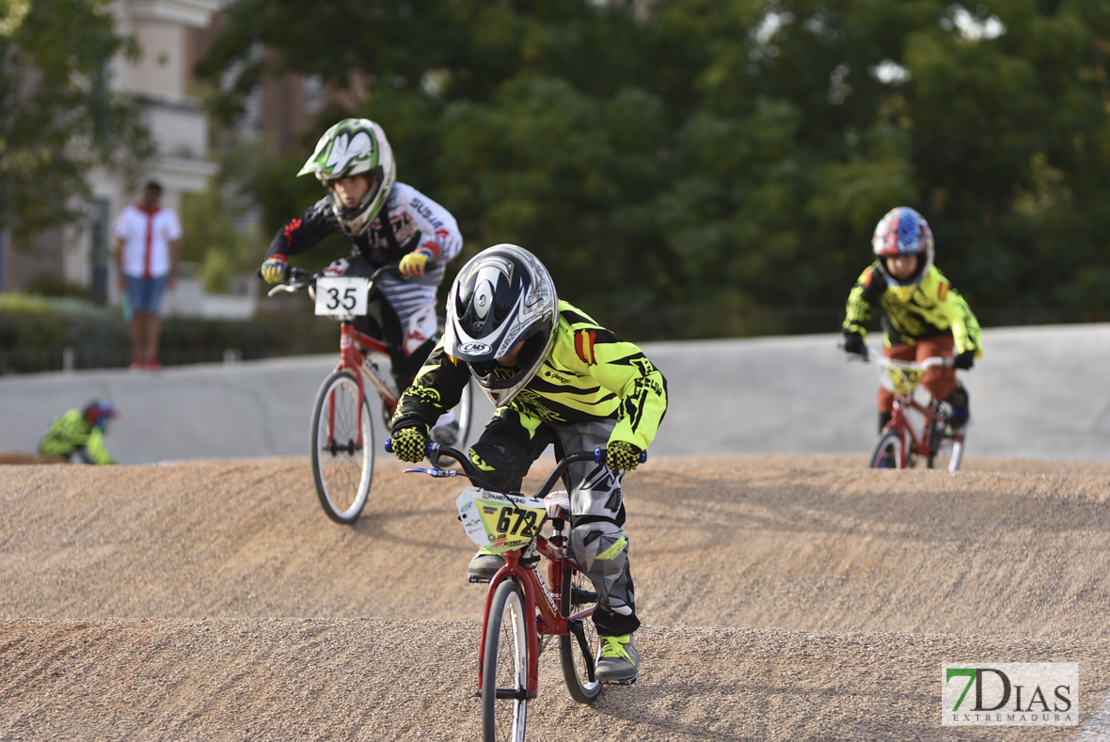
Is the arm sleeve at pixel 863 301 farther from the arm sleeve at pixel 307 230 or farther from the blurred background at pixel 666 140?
the blurred background at pixel 666 140

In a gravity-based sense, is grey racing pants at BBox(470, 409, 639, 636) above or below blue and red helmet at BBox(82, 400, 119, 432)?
above

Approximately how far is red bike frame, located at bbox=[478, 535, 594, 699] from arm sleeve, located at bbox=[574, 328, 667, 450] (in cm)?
49

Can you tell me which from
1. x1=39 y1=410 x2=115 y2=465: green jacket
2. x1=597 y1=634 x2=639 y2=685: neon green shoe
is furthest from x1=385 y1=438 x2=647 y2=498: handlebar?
x1=39 y1=410 x2=115 y2=465: green jacket

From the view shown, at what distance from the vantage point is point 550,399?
475cm

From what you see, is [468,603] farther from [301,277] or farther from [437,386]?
[437,386]

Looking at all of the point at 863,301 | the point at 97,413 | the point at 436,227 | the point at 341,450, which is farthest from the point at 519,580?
the point at 97,413

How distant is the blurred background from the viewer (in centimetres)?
1892

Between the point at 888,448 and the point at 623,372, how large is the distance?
4.71m

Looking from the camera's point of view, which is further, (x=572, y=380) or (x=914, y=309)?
(x=914, y=309)

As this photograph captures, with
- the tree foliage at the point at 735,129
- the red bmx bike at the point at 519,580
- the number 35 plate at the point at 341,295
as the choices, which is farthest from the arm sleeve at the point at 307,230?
the tree foliage at the point at 735,129

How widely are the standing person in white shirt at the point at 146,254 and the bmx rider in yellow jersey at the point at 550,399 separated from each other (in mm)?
9920

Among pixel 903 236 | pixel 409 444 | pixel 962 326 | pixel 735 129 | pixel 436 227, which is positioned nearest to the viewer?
pixel 409 444

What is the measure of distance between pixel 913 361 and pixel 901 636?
4163 mm

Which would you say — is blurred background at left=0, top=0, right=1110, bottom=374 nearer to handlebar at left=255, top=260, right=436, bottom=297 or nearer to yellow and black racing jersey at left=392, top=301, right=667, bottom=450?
handlebar at left=255, top=260, right=436, bottom=297
